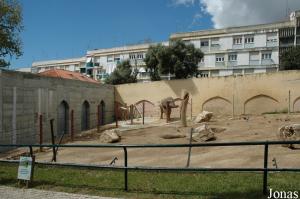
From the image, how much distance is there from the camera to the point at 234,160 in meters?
11.1

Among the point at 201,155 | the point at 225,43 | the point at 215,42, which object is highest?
the point at 215,42

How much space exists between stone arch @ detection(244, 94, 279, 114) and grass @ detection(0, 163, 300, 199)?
2121 cm

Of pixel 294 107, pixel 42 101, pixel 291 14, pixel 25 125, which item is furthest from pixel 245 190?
pixel 291 14

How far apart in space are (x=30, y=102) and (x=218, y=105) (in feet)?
49.7

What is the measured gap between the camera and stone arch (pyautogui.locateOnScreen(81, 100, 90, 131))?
26844 millimetres

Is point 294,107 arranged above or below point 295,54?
below

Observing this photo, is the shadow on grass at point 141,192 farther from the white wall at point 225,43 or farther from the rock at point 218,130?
the white wall at point 225,43

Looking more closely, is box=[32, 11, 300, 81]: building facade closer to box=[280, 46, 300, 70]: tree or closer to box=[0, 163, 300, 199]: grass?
box=[280, 46, 300, 70]: tree

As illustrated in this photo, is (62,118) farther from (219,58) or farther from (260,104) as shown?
(219,58)

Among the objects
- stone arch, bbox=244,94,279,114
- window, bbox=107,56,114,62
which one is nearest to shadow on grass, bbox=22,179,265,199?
stone arch, bbox=244,94,279,114

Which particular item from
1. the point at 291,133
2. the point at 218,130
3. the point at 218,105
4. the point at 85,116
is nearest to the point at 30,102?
the point at 85,116

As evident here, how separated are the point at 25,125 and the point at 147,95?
15298 mm

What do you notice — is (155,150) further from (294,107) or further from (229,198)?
(294,107)

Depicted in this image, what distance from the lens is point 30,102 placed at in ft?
65.6
